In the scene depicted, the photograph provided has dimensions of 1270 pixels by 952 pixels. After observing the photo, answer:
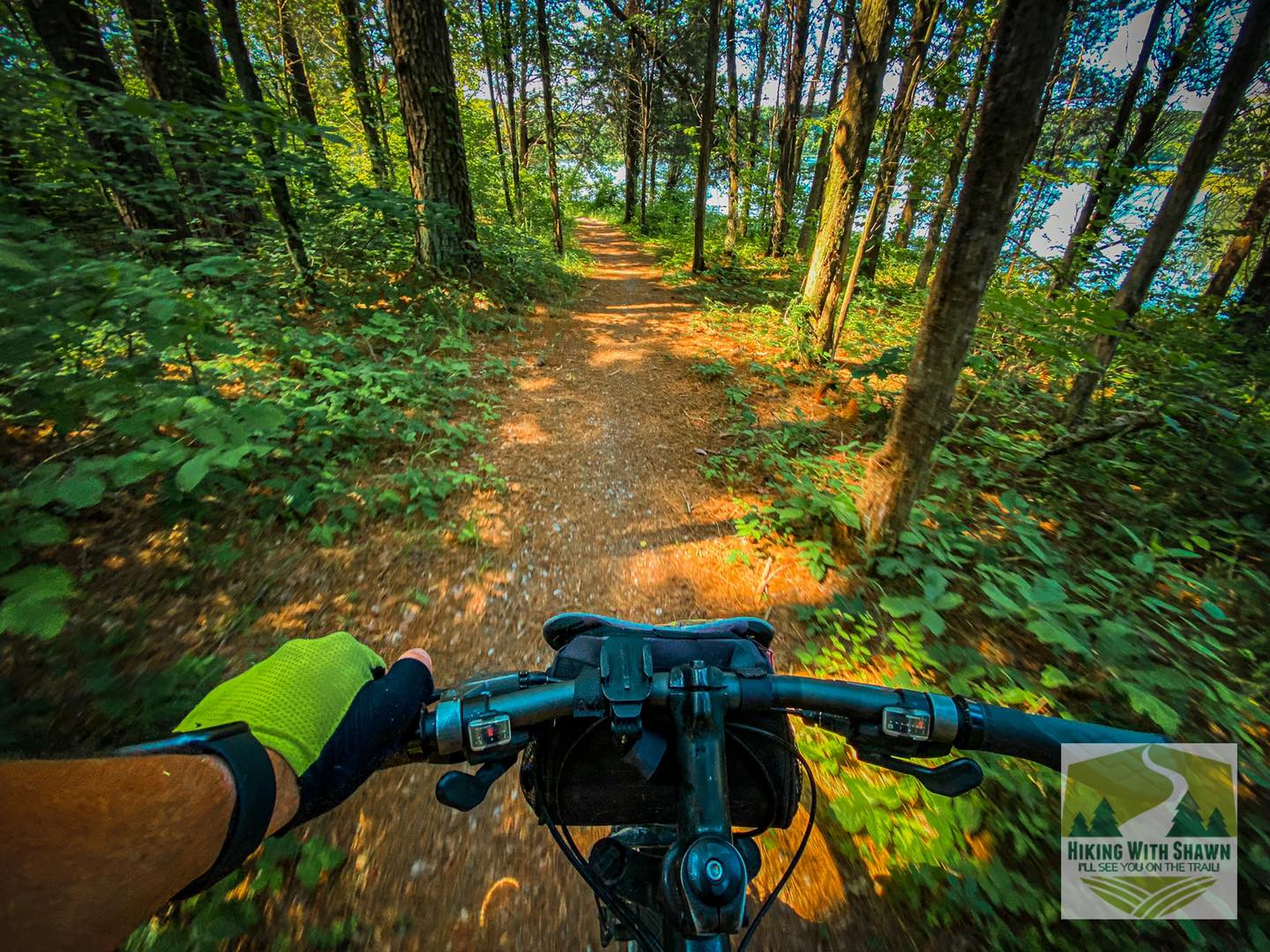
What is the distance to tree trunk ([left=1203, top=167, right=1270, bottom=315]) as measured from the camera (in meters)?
8.84

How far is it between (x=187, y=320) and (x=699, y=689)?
396cm

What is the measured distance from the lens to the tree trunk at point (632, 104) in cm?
1533

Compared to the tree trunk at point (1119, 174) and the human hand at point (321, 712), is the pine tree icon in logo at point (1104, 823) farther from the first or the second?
the tree trunk at point (1119, 174)

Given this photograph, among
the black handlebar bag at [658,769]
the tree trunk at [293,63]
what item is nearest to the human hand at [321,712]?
the black handlebar bag at [658,769]

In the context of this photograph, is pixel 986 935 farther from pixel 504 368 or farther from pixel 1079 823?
pixel 504 368

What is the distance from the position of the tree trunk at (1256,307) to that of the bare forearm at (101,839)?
37.6 feet

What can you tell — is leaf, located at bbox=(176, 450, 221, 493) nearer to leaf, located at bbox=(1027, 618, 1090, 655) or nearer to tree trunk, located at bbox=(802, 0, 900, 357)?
leaf, located at bbox=(1027, 618, 1090, 655)

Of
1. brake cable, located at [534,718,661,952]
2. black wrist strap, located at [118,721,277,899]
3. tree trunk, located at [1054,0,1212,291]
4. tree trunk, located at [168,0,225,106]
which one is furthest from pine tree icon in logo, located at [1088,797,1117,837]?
tree trunk, located at [168,0,225,106]

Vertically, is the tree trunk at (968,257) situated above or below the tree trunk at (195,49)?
below

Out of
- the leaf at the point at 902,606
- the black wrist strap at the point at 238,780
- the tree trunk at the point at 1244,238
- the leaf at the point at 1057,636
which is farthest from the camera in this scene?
the tree trunk at the point at 1244,238

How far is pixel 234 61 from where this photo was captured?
648 cm

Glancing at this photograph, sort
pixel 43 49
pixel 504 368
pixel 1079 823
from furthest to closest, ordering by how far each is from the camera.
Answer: pixel 504 368, pixel 43 49, pixel 1079 823

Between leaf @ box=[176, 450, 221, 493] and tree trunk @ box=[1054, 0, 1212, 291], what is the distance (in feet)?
23.9

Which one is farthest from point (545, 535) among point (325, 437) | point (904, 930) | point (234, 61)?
point (234, 61)
